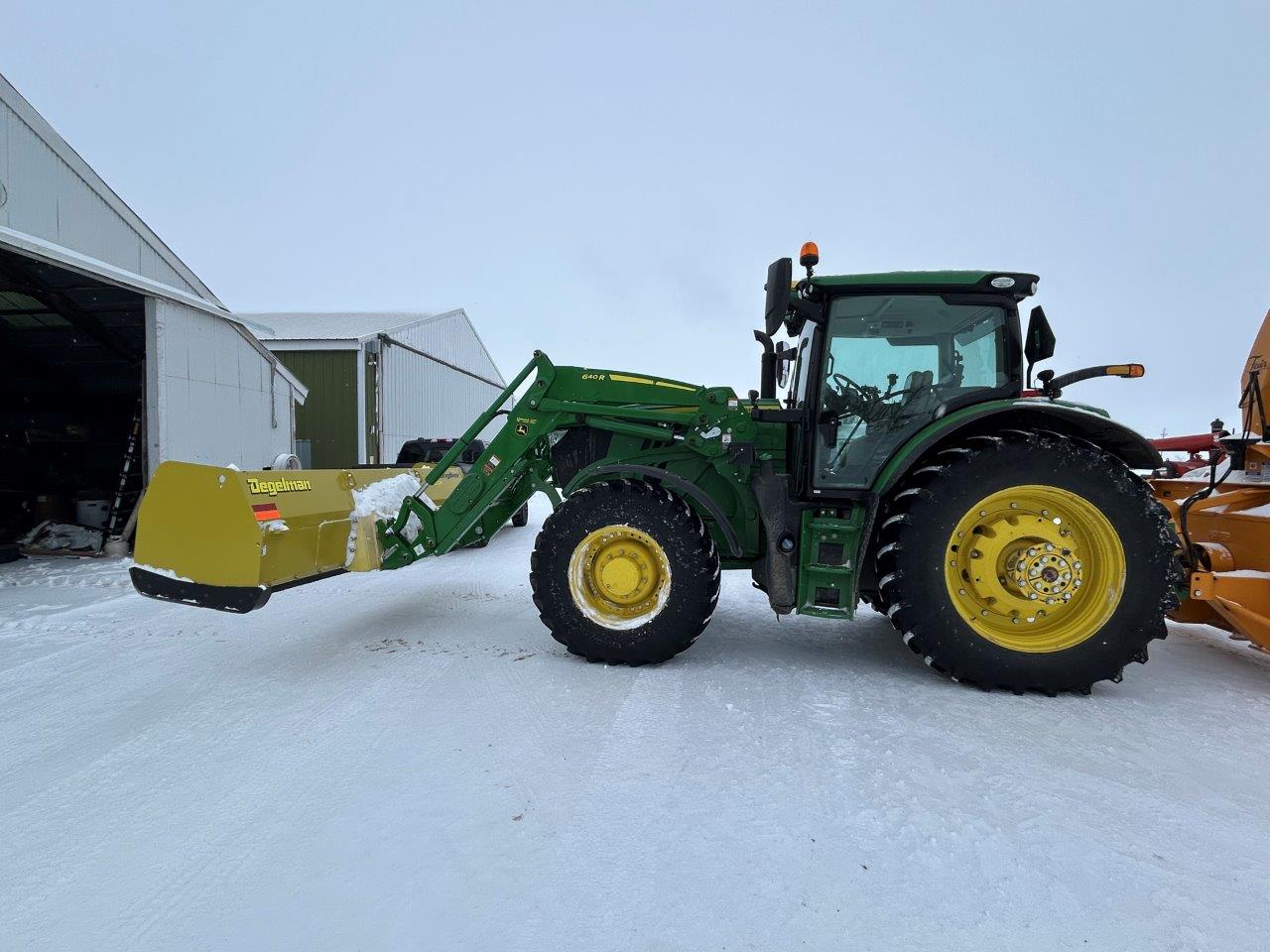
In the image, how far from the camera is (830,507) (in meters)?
3.14

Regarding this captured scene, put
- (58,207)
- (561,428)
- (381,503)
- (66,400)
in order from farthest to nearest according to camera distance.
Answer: (66,400), (58,207), (381,503), (561,428)

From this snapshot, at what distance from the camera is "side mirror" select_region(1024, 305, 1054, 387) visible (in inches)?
118

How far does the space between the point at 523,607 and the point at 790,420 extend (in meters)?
2.29

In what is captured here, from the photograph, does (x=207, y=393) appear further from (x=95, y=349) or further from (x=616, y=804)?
(x=616, y=804)

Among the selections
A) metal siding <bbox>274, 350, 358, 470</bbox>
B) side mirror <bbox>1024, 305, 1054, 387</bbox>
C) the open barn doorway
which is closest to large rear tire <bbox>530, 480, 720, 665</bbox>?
side mirror <bbox>1024, 305, 1054, 387</bbox>

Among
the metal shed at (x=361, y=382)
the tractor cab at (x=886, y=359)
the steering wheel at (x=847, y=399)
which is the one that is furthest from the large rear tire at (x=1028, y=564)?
the metal shed at (x=361, y=382)

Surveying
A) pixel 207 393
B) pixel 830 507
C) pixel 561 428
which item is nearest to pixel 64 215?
pixel 207 393

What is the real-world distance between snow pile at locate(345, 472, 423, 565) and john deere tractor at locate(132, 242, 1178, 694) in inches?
1.6

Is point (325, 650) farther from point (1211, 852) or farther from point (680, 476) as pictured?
point (1211, 852)

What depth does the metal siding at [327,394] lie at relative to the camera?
11828 mm

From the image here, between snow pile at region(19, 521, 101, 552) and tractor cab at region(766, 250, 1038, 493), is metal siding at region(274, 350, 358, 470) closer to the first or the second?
snow pile at region(19, 521, 101, 552)

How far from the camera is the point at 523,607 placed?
4.25 metres

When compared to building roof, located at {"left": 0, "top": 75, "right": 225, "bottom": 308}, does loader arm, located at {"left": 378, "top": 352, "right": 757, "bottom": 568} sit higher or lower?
lower

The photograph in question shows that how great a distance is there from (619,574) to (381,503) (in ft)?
5.70
